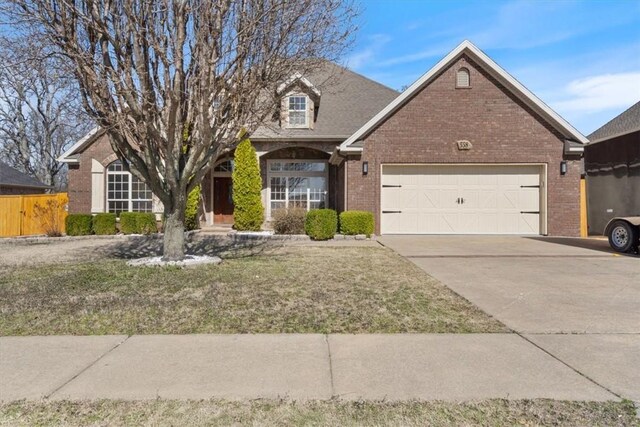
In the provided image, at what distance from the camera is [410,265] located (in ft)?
30.8

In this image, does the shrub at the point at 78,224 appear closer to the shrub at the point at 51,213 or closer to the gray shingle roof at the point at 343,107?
the shrub at the point at 51,213

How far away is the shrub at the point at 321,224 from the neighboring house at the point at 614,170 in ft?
33.6

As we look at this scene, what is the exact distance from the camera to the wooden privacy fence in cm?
1784

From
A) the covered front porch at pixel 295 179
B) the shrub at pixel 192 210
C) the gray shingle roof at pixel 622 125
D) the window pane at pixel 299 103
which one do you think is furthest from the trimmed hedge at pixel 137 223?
the gray shingle roof at pixel 622 125

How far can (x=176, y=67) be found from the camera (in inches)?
328

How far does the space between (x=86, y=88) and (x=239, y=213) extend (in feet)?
29.7

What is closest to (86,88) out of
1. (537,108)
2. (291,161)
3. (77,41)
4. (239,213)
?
(77,41)

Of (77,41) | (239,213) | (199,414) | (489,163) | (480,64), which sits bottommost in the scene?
(199,414)

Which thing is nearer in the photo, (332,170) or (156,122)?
(156,122)

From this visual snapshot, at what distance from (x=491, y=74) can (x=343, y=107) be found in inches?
262

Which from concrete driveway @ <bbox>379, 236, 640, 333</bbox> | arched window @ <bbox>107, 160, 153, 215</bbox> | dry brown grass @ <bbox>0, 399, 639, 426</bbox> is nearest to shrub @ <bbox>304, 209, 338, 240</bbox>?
concrete driveway @ <bbox>379, 236, 640, 333</bbox>

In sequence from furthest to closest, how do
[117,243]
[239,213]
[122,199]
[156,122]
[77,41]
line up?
[122,199] → [239,213] → [117,243] → [156,122] → [77,41]

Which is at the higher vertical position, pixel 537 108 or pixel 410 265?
pixel 537 108

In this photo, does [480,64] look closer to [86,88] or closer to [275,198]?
[275,198]
